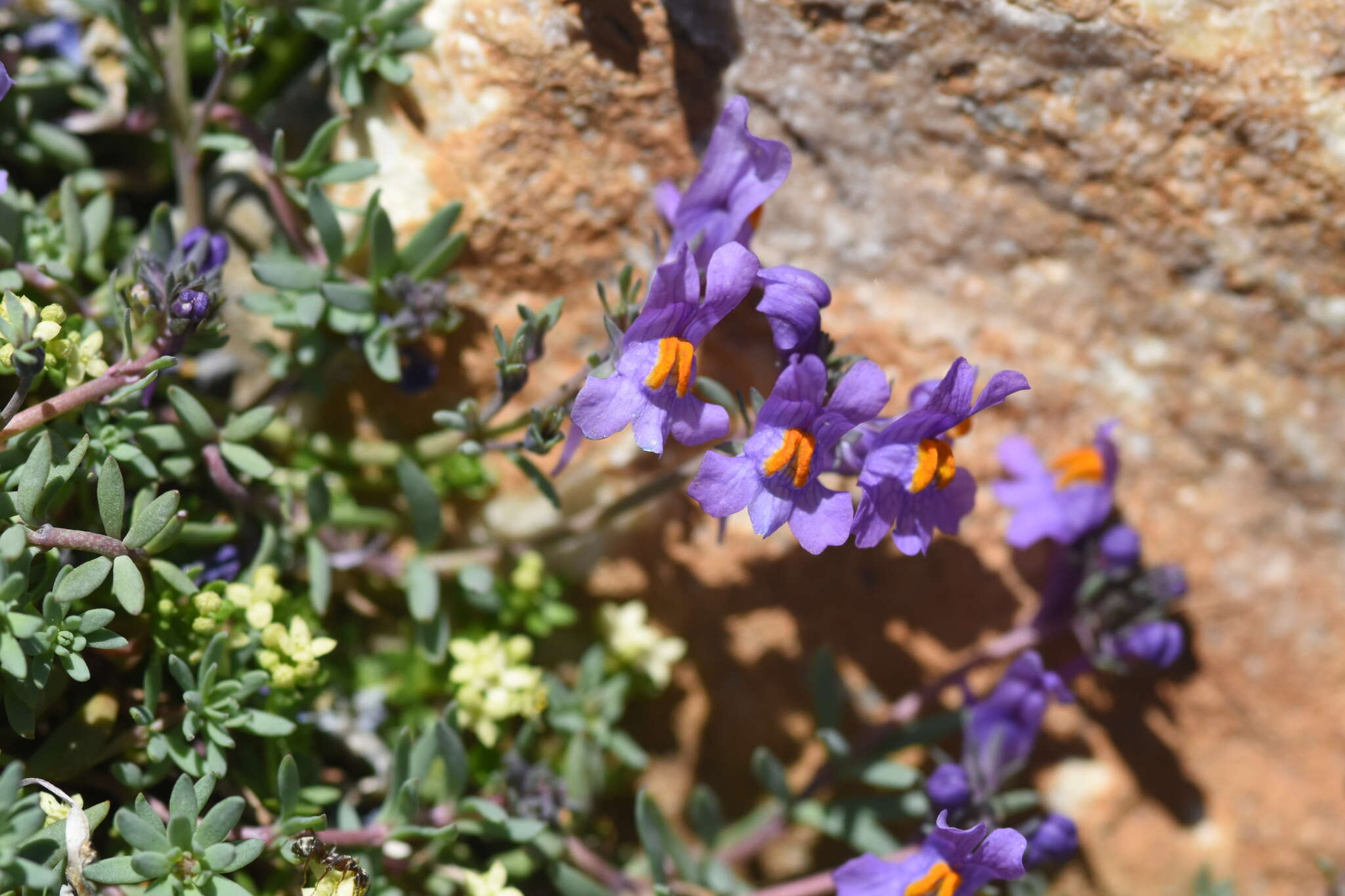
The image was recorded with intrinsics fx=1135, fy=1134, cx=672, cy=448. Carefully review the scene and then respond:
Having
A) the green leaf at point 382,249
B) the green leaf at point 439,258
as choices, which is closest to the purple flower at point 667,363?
the green leaf at point 439,258

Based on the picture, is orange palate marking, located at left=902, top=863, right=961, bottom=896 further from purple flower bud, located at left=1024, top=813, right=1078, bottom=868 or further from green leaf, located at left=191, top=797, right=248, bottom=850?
green leaf, located at left=191, top=797, right=248, bottom=850

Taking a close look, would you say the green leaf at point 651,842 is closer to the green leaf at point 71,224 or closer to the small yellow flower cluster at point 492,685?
the small yellow flower cluster at point 492,685

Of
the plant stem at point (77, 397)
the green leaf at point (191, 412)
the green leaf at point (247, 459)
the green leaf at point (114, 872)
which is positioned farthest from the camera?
the green leaf at point (247, 459)

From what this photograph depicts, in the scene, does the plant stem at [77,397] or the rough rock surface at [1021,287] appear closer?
the plant stem at [77,397]

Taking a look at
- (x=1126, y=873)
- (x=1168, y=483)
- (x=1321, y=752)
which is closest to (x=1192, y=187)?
(x=1168, y=483)

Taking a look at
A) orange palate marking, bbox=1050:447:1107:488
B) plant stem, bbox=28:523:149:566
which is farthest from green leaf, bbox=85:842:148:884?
orange palate marking, bbox=1050:447:1107:488

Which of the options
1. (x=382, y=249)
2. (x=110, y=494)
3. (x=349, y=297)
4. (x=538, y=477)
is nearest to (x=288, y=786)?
(x=110, y=494)

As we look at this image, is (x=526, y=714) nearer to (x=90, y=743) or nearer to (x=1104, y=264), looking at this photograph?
(x=90, y=743)

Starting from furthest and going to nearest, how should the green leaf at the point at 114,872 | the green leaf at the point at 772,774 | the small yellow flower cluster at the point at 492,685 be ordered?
1. the green leaf at the point at 772,774
2. the small yellow flower cluster at the point at 492,685
3. the green leaf at the point at 114,872
